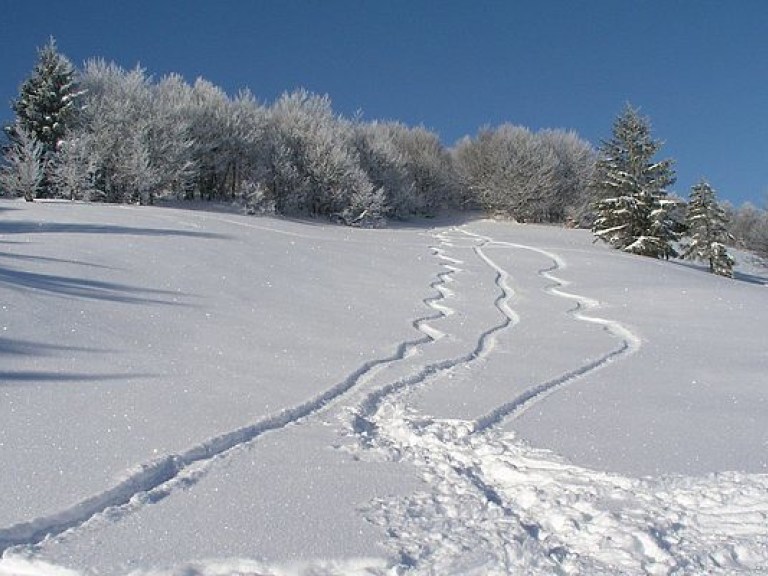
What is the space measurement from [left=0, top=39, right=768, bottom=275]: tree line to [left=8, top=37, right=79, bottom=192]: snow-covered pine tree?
0.17 ft

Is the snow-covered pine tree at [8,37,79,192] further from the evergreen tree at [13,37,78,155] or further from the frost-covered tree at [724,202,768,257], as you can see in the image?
the frost-covered tree at [724,202,768,257]

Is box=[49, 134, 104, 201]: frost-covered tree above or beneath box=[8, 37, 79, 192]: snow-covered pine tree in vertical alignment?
beneath

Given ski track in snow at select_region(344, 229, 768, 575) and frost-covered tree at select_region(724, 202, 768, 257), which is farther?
frost-covered tree at select_region(724, 202, 768, 257)

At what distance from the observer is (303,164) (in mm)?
34688

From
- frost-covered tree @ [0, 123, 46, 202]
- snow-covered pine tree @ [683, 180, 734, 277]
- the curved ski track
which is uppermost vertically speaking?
snow-covered pine tree @ [683, 180, 734, 277]

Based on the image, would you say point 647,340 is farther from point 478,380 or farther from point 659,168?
point 659,168

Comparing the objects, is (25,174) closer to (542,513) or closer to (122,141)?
(122,141)

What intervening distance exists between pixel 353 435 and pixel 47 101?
28738 mm

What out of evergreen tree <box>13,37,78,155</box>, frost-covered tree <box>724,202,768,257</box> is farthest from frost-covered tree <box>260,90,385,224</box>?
frost-covered tree <box>724,202,768,257</box>

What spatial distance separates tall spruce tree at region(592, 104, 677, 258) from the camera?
25.3 meters

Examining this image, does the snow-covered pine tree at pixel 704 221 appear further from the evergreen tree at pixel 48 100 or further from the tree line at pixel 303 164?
the evergreen tree at pixel 48 100

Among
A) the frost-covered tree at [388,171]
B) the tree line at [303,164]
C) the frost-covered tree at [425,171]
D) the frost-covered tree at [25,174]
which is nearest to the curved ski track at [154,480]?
the frost-covered tree at [25,174]

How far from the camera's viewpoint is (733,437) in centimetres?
404

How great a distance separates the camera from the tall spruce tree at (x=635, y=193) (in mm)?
25344
